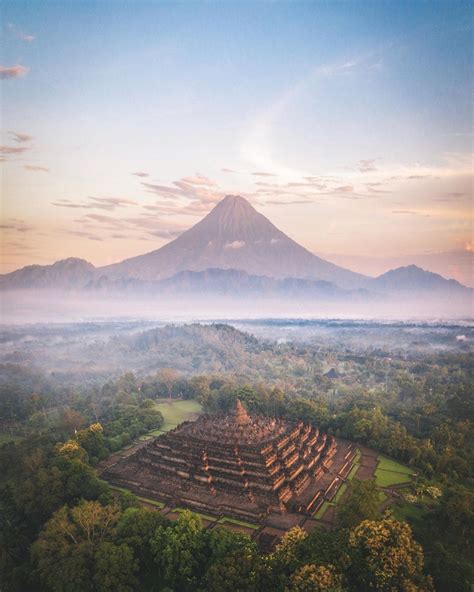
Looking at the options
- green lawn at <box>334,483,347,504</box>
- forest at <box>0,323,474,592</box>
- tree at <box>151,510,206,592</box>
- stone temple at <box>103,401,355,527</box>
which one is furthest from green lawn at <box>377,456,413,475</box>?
tree at <box>151,510,206,592</box>

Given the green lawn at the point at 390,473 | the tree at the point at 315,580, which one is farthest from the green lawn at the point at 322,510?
the tree at the point at 315,580

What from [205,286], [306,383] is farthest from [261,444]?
[205,286]

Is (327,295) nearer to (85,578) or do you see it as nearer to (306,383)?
(306,383)

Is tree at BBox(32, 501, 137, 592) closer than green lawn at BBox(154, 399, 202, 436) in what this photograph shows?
Yes

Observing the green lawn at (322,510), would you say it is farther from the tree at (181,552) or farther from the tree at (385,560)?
the tree at (181,552)

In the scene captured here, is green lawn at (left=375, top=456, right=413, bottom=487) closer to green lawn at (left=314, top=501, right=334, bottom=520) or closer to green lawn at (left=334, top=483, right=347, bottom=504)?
green lawn at (left=334, top=483, right=347, bottom=504)

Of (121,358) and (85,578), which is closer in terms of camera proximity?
(85,578)

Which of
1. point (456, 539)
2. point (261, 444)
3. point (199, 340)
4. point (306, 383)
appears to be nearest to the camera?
point (456, 539)

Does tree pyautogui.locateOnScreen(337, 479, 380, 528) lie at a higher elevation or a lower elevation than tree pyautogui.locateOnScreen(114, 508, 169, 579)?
higher
